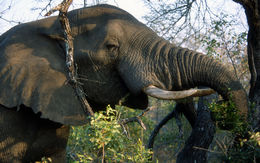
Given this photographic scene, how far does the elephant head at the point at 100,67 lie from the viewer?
3.01m

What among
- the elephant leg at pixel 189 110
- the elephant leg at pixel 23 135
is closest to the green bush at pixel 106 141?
the elephant leg at pixel 23 135

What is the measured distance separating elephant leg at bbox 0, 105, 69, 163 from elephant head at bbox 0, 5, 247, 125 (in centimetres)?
17

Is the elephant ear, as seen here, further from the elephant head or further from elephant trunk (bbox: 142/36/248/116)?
elephant trunk (bbox: 142/36/248/116)

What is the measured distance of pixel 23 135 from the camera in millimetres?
3064

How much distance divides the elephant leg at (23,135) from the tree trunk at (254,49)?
7.49 ft

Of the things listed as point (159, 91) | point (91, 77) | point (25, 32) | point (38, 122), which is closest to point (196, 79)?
point (159, 91)

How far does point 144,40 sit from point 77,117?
98 centimetres

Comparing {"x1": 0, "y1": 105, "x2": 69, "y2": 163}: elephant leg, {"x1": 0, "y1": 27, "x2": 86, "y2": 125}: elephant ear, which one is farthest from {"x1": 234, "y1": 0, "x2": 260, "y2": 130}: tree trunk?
{"x1": 0, "y1": 105, "x2": 69, "y2": 163}: elephant leg

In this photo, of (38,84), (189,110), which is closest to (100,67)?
(38,84)

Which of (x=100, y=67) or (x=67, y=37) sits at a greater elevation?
(x=67, y=37)

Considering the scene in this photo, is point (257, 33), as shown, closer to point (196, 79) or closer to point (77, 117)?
point (196, 79)

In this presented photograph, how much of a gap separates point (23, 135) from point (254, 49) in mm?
2930

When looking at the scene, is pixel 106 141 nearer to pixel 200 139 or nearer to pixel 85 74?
pixel 85 74

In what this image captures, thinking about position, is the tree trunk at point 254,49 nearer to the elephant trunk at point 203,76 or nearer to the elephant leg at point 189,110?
the elephant trunk at point 203,76
